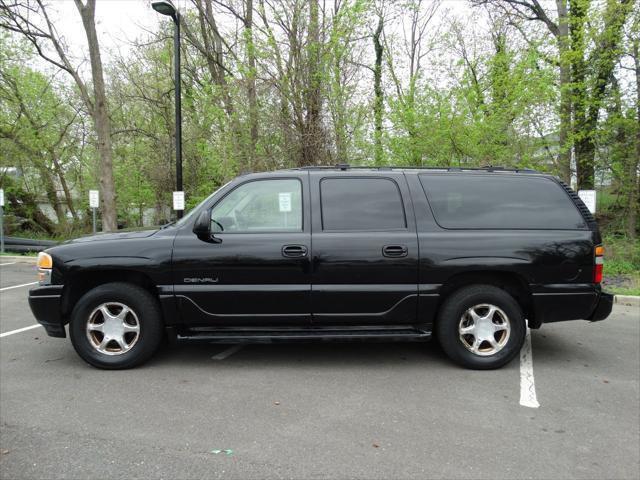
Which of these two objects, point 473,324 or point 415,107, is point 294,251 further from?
point 415,107

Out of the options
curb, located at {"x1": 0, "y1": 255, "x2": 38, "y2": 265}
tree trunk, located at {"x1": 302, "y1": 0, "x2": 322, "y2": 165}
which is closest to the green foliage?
tree trunk, located at {"x1": 302, "y1": 0, "x2": 322, "y2": 165}

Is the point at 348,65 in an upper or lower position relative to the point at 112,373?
upper

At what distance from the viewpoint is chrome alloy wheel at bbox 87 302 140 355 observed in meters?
4.17

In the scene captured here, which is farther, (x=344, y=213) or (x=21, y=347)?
(x=21, y=347)

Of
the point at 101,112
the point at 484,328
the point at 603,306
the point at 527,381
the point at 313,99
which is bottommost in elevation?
the point at 527,381

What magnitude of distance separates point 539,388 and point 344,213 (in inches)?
91.5

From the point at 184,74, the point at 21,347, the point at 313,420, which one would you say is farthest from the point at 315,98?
the point at 313,420

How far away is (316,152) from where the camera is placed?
38.2 feet

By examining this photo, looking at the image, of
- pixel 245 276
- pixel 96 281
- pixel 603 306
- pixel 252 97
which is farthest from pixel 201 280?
pixel 252 97

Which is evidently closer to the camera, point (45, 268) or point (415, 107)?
point (45, 268)

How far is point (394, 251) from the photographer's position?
4.10 meters

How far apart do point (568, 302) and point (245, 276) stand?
3.07 m

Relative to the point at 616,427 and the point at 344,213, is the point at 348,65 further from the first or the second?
the point at 616,427

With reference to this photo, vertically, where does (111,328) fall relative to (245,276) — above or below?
below
